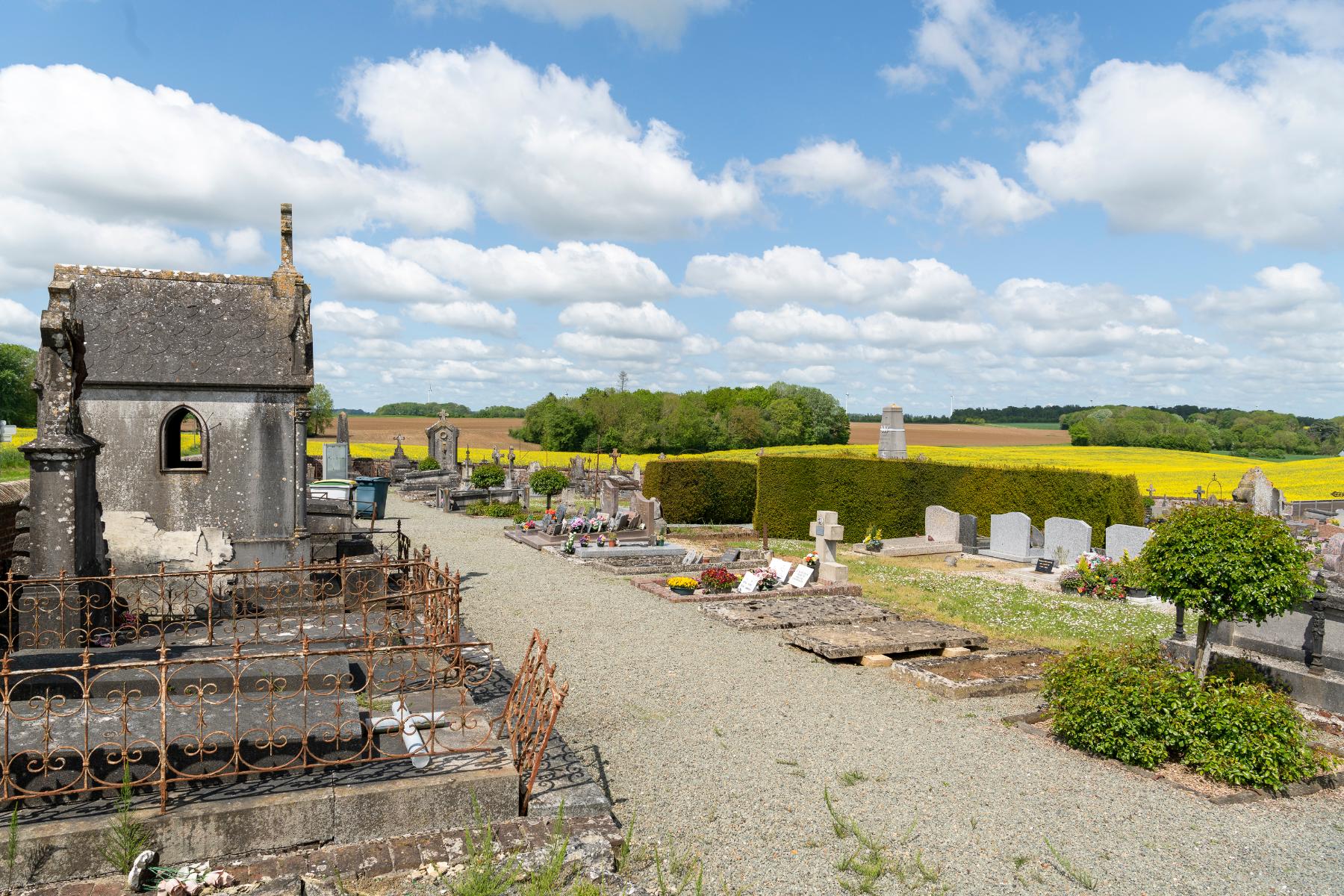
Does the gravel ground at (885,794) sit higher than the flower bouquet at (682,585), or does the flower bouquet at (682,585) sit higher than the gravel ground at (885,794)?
the flower bouquet at (682,585)

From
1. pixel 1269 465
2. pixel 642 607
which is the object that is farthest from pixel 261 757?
pixel 1269 465

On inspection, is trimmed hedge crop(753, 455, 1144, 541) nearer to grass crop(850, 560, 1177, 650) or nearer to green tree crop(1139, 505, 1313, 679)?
grass crop(850, 560, 1177, 650)

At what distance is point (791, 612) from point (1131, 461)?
4178 centimetres

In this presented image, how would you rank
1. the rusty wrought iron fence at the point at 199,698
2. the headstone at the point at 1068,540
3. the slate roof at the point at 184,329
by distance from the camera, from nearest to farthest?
the rusty wrought iron fence at the point at 199,698
the slate roof at the point at 184,329
the headstone at the point at 1068,540

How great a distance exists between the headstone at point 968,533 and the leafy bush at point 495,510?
14.5 m

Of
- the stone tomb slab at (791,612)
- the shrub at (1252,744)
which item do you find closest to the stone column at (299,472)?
the stone tomb slab at (791,612)

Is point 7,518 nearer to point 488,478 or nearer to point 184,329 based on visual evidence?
point 184,329

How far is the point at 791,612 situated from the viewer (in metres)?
14.1

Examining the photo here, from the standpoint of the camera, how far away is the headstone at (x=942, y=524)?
23.6m

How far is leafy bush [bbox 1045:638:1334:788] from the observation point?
734cm

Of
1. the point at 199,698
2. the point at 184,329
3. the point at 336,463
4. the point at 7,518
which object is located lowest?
the point at 199,698

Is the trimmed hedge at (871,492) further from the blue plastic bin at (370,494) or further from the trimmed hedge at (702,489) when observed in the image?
the blue plastic bin at (370,494)

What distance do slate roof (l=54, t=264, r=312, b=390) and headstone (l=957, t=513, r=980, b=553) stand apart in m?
17.7

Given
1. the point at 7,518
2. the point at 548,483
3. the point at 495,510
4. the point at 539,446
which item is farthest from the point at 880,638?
the point at 539,446
